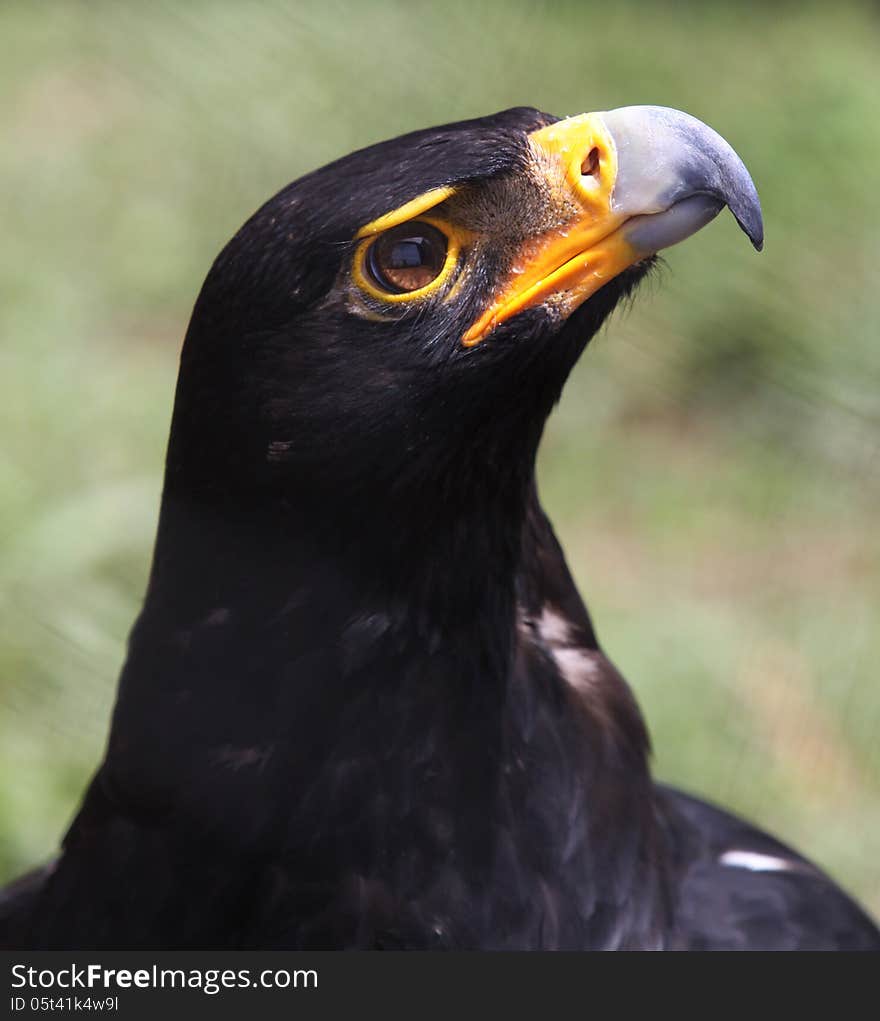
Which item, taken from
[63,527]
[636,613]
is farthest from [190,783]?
[636,613]

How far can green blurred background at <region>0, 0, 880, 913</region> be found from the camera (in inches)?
166

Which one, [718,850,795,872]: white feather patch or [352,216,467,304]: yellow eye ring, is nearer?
[352,216,467,304]: yellow eye ring

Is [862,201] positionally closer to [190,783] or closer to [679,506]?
[679,506]

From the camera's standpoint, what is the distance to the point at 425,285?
7.39ft

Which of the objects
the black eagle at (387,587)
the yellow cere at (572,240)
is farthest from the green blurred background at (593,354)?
the yellow cere at (572,240)

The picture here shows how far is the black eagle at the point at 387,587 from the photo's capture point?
2.24 meters

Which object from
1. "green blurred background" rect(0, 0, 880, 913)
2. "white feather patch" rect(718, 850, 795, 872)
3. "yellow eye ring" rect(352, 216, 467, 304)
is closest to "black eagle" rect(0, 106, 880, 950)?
"yellow eye ring" rect(352, 216, 467, 304)

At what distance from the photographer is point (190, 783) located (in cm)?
242

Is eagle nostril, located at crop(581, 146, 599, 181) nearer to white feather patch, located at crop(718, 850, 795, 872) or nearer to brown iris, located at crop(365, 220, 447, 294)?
brown iris, located at crop(365, 220, 447, 294)

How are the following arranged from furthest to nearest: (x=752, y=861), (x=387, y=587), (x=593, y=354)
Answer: (x=593, y=354) → (x=752, y=861) → (x=387, y=587)

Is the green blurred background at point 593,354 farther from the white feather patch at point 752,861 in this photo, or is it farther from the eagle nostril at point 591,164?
the eagle nostril at point 591,164

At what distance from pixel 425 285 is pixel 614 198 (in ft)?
0.90

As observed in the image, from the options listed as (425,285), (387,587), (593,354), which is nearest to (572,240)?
(425,285)

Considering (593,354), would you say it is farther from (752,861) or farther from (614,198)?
(614,198)
